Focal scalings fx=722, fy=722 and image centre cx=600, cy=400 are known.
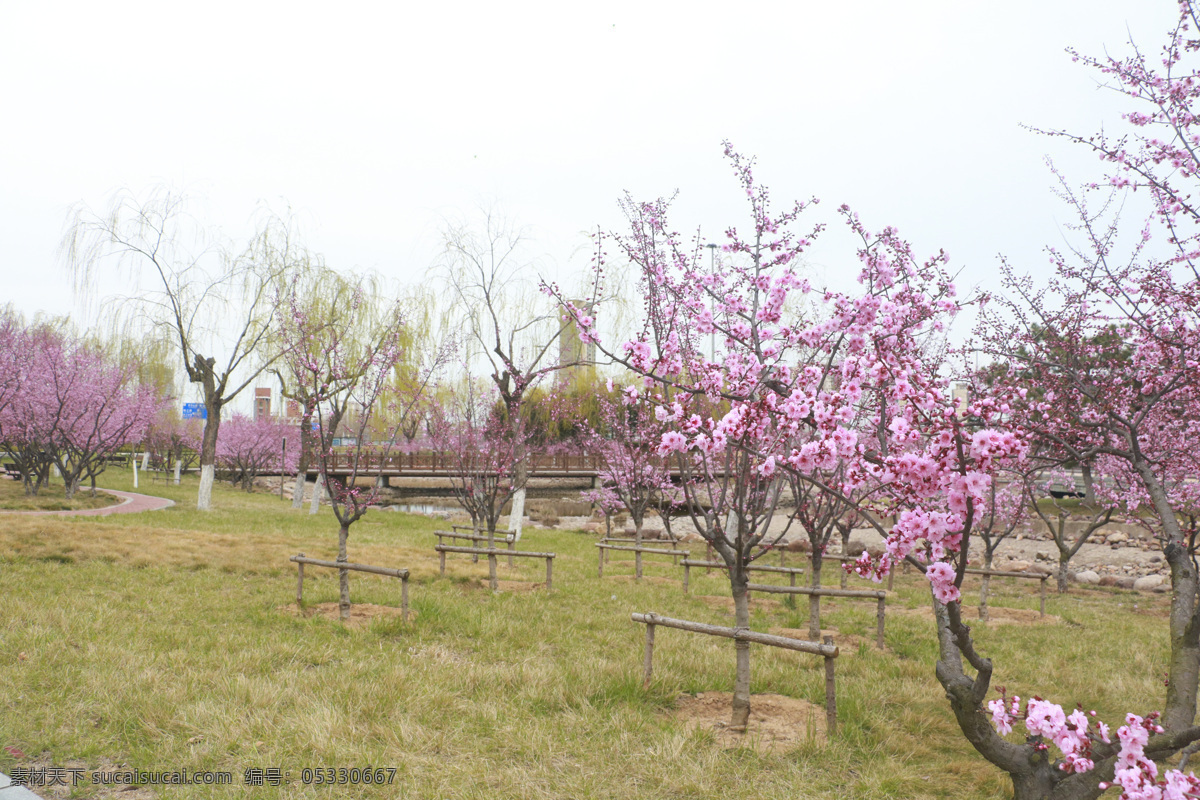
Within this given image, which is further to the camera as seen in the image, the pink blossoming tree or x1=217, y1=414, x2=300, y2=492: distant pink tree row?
x1=217, y1=414, x2=300, y2=492: distant pink tree row

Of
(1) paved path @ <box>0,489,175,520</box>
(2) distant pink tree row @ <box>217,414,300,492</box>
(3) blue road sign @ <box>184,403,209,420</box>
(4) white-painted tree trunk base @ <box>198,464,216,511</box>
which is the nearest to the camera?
(1) paved path @ <box>0,489,175,520</box>

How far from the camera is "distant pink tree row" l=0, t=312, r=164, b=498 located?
1995 cm

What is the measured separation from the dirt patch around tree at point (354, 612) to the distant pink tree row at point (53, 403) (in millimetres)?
14782

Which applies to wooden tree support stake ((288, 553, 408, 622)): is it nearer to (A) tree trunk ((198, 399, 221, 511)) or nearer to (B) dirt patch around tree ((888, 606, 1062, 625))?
(B) dirt patch around tree ((888, 606, 1062, 625))

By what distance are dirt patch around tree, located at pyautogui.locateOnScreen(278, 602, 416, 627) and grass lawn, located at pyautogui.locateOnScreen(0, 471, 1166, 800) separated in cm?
16

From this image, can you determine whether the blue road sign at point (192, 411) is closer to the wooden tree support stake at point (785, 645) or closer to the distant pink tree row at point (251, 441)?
the distant pink tree row at point (251, 441)

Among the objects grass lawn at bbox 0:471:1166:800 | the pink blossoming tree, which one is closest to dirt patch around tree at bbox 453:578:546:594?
grass lawn at bbox 0:471:1166:800

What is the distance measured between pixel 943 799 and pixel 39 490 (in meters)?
26.2

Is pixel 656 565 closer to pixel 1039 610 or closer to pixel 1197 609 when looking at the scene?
pixel 1039 610

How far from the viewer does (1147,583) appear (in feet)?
47.4

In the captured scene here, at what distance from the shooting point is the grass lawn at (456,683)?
13.5 feet

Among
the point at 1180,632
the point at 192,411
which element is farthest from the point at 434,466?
the point at 1180,632

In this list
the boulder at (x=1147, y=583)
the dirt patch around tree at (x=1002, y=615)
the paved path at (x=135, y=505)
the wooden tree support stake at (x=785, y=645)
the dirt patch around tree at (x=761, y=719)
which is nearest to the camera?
the dirt patch around tree at (x=761, y=719)

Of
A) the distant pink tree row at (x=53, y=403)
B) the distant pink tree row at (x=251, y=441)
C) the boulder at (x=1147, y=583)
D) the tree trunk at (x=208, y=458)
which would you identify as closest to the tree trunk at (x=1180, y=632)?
the boulder at (x=1147, y=583)
